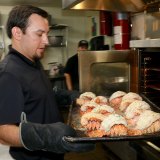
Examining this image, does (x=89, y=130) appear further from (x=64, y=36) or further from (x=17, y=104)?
(x=64, y=36)

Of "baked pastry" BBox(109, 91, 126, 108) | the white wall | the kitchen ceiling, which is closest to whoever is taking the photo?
"baked pastry" BBox(109, 91, 126, 108)

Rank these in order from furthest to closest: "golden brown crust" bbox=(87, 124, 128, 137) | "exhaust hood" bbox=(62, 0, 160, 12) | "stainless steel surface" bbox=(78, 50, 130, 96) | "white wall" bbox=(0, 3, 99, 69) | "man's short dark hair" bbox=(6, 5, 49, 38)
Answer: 1. "white wall" bbox=(0, 3, 99, 69)
2. "stainless steel surface" bbox=(78, 50, 130, 96)
3. "exhaust hood" bbox=(62, 0, 160, 12)
4. "man's short dark hair" bbox=(6, 5, 49, 38)
5. "golden brown crust" bbox=(87, 124, 128, 137)

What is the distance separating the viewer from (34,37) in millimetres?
1401

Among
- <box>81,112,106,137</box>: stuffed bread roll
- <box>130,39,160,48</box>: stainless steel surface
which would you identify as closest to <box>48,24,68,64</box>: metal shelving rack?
<box>130,39,160,48</box>: stainless steel surface

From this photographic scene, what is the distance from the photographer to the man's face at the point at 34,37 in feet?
4.58

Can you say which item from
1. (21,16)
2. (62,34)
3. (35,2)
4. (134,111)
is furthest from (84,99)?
(62,34)

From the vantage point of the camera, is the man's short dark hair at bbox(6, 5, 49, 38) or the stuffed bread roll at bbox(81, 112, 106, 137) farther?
the man's short dark hair at bbox(6, 5, 49, 38)

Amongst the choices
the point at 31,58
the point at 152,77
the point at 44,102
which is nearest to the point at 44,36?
the point at 31,58

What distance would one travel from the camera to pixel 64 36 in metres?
5.86

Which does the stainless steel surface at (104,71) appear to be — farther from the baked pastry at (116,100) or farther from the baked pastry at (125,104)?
the baked pastry at (125,104)

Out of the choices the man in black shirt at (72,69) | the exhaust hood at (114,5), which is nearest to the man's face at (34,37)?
the exhaust hood at (114,5)

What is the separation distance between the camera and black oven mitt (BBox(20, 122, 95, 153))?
3.32 feet

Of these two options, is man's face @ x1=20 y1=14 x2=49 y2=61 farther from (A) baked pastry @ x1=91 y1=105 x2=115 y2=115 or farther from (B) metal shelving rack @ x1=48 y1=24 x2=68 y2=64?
(B) metal shelving rack @ x1=48 y1=24 x2=68 y2=64

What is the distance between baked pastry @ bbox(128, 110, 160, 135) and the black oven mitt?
0.26 m
